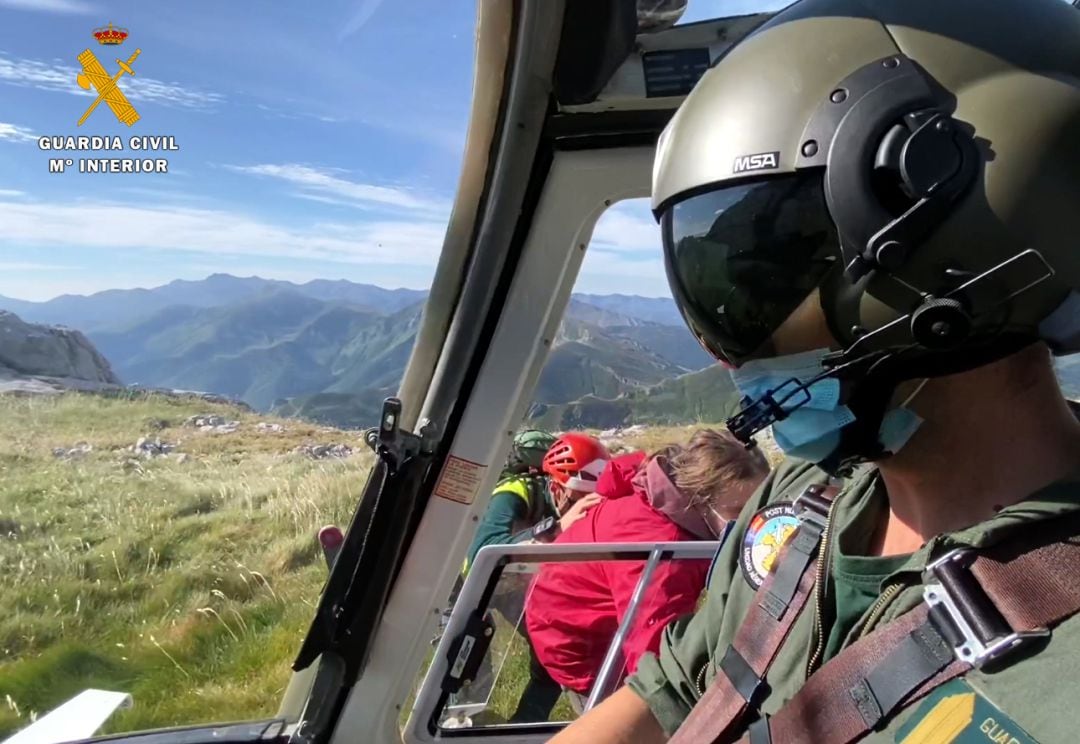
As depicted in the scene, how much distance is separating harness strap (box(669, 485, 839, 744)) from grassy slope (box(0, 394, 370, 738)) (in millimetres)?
1103

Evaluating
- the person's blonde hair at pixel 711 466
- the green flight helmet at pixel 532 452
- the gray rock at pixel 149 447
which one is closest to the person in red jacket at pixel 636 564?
the person's blonde hair at pixel 711 466

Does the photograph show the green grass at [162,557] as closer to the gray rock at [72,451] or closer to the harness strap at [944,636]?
the gray rock at [72,451]

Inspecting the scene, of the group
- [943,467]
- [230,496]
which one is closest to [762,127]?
[943,467]

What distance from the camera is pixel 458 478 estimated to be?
5.94 feet

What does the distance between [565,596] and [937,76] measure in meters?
1.53

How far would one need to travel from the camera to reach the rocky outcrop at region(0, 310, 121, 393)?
252cm

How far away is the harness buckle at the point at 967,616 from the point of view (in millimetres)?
830

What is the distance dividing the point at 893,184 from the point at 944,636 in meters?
0.47

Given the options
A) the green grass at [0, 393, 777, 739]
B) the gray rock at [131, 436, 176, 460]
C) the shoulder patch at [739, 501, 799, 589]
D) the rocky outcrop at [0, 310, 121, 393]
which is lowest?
the green grass at [0, 393, 777, 739]

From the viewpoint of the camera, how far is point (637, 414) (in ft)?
6.81

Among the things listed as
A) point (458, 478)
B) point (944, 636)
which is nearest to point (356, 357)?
point (458, 478)

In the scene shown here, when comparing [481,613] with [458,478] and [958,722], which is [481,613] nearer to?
[458,478]

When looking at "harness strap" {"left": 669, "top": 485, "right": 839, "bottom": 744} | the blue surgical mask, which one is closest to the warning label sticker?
"harness strap" {"left": 669, "top": 485, "right": 839, "bottom": 744}

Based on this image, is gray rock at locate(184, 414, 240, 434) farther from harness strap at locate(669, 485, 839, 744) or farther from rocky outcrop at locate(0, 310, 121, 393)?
harness strap at locate(669, 485, 839, 744)
